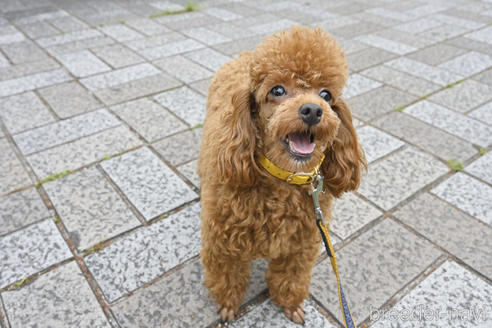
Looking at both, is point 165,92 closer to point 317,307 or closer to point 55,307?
point 55,307

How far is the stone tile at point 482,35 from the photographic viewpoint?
5.95 meters

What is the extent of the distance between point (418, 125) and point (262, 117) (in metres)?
2.81

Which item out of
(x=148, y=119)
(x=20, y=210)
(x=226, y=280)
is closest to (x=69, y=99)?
(x=148, y=119)

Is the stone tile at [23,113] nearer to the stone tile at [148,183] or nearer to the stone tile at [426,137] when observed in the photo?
the stone tile at [148,183]

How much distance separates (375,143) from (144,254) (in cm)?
243

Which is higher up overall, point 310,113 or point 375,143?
point 310,113

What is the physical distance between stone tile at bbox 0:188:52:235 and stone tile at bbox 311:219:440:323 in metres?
2.13

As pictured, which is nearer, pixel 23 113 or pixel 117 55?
pixel 23 113

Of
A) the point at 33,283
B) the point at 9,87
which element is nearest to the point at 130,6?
the point at 9,87

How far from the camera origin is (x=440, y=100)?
429 cm

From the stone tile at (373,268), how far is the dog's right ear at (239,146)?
1084 mm

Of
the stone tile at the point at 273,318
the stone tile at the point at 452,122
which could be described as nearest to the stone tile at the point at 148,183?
the stone tile at the point at 273,318

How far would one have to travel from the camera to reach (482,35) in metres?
6.11

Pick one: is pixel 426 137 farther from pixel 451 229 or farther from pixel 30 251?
pixel 30 251
